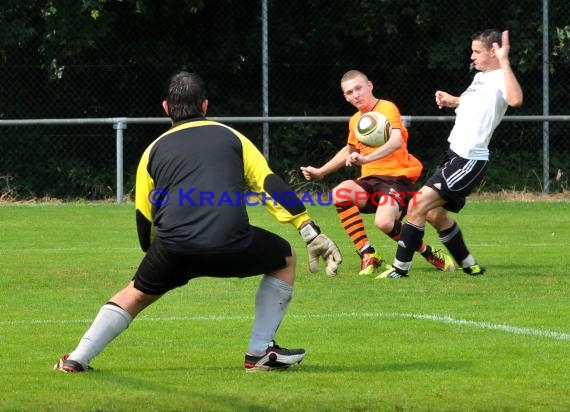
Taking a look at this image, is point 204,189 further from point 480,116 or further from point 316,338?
point 480,116

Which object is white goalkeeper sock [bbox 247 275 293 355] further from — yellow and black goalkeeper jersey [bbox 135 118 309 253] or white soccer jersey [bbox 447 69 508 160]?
white soccer jersey [bbox 447 69 508 160]

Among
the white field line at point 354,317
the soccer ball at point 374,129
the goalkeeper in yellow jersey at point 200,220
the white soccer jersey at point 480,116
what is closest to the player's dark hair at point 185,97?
the goalkeeper in yellow jersey at point 200,220

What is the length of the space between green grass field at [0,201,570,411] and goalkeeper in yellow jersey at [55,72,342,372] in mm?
381

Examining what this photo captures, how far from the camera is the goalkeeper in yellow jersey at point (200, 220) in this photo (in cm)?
720

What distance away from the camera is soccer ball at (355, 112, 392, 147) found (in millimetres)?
12914

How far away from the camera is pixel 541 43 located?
22656 millimetres

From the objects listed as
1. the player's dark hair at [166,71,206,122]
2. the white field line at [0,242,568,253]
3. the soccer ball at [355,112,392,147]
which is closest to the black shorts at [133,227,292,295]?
the player's dark hair at [166,71,206,122]

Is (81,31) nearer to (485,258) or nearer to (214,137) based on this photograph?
(485,258)

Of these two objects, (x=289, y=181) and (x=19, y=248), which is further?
(x=289, y=181)

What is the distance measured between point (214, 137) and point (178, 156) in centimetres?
21

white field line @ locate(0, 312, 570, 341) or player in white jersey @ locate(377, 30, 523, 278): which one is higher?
player in white jersey @ locate(377, 30, 523, 278)

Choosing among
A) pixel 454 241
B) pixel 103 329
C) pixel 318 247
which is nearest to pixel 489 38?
pixel 454 241

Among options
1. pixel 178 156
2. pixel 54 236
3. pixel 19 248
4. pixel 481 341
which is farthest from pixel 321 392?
pixel 54 236

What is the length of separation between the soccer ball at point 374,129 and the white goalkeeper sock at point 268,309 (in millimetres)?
5514
